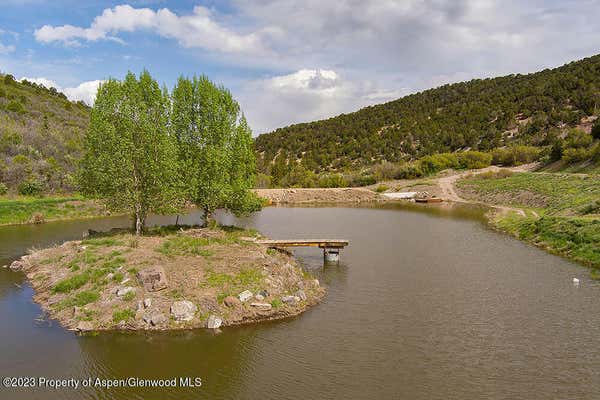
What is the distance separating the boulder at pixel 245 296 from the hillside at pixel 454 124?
79.7 meters

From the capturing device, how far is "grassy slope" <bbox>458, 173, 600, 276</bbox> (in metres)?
31.8

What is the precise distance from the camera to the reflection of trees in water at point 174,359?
1402 centimetres

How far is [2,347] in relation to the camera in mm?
16969

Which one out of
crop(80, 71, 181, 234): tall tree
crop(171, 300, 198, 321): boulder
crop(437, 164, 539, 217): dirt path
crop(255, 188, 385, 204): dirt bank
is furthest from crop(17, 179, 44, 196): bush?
crop(437, 164, 539, 217): dirt path

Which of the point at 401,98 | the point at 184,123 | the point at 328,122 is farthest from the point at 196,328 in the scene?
the point at 401,98

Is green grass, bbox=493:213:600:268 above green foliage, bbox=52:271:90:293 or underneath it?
above

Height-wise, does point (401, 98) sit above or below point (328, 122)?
above

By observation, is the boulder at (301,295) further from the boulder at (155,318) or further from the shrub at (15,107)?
the shrub at (15,107)

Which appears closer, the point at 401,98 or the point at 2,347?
the point at 2,347

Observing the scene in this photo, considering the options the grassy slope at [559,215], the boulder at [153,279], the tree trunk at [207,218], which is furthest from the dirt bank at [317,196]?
the boulder at [153,279]

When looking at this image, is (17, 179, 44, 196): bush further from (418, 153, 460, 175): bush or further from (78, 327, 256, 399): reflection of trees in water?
(418, 153, 460, 175): bush

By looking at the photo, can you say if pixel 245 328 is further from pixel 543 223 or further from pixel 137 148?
pixel 543 223

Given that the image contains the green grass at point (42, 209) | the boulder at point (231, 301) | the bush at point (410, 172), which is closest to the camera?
the boulder at point (231, 301)

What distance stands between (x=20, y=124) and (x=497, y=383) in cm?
8838
